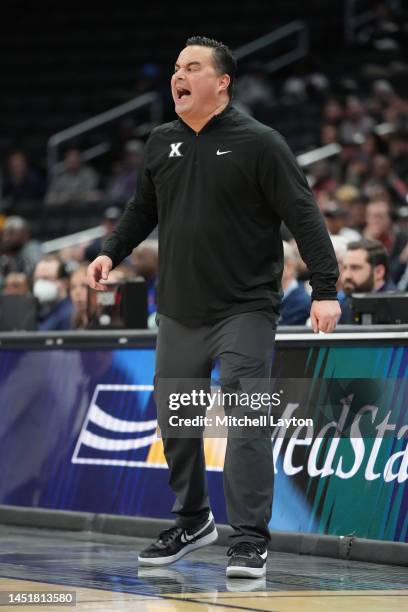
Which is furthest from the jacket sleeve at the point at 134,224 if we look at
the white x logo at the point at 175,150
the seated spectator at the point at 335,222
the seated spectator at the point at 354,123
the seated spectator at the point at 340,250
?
the seated spectator at the point at 354,123

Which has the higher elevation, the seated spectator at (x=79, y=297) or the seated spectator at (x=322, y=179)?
the seated spectator at (x=322, y=179)

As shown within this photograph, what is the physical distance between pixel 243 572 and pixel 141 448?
7.53 ft

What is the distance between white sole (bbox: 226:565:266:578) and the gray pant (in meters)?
0.15

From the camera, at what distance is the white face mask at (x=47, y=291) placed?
1118 cm

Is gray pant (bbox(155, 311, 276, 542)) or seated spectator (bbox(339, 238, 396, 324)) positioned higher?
seated spectator (bbox(339, 238, 396, 324))

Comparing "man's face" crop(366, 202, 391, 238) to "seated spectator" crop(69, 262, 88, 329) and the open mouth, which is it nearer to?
"seated spectator" crop(69, 262, 88, 329)

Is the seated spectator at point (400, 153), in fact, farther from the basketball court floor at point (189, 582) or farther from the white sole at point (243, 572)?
the white sole at point (243, 572)

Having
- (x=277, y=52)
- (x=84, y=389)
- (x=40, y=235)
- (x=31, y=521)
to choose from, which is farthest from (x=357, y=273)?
(x=277, y=52)

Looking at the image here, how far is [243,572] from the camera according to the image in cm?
582

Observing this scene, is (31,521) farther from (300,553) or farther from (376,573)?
(376,573)

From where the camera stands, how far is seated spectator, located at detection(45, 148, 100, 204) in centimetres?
2075

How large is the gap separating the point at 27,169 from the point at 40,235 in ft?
6.90

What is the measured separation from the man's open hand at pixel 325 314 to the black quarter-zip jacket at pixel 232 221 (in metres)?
0.09

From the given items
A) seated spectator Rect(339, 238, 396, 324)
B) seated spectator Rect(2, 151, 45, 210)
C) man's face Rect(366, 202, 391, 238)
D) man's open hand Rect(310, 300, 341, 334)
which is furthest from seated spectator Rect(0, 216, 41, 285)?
man's open hand Rect(310, 300, 341, 334)
